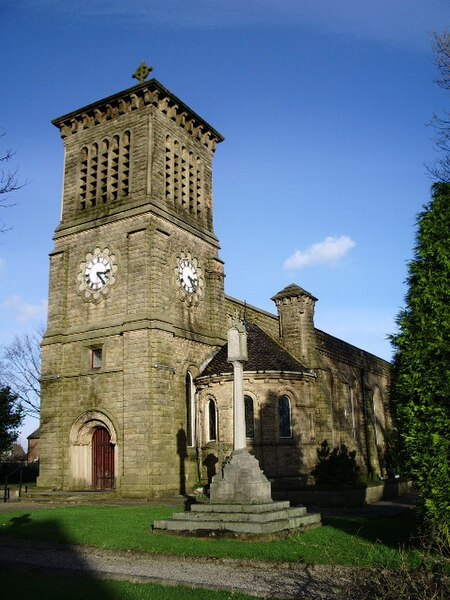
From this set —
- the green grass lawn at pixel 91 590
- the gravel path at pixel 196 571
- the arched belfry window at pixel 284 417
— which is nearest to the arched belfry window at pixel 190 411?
the arched belfry window at pixel 284 417

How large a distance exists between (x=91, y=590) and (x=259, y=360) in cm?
1784

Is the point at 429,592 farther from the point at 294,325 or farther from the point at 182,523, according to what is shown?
the point at 294,325

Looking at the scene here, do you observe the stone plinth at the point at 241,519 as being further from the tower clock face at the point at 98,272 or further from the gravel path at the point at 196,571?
the tower clock face at the point at 98,272

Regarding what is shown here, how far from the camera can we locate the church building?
23391 millimetres

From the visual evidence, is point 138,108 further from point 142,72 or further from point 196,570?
point 196,570

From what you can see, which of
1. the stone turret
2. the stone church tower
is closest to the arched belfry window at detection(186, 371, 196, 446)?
the stone church tower

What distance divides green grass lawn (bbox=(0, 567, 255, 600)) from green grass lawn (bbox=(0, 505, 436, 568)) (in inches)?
86.9

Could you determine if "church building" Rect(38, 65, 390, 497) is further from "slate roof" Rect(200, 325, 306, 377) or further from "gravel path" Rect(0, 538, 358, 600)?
"gravel path" Rect(0, 538, 358, 600)

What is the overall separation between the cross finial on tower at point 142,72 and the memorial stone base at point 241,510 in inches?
816

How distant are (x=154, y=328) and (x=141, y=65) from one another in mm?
13748

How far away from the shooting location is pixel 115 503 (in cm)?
2036

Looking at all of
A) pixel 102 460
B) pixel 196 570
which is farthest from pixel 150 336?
pixel 196 570

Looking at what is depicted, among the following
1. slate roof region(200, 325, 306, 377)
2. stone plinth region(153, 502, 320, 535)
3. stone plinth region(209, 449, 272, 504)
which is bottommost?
stone plinth region(153, 502, 320, 535)

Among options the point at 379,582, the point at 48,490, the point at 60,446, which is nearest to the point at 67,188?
the point at 60,446
